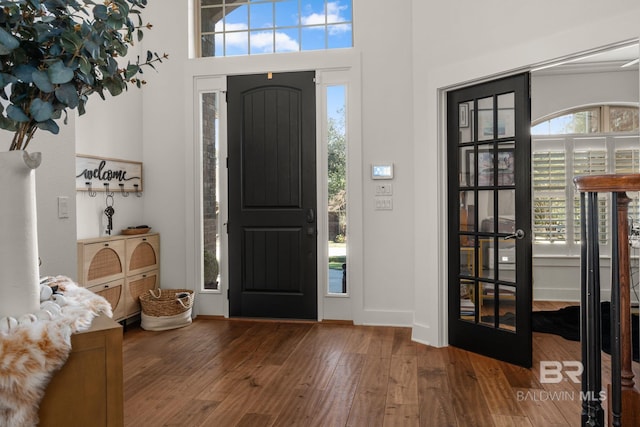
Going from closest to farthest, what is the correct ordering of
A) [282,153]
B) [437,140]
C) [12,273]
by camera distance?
[12,273], [437,140], [282,153]

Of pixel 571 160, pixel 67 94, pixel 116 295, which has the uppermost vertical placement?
pixel 571 160

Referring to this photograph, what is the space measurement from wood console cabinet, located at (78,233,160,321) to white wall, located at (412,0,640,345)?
8.46ft

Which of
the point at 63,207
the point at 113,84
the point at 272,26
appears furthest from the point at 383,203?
the point at 113,84

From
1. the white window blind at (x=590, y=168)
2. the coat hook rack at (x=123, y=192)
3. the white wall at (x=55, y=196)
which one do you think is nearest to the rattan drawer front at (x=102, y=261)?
the coat hook rack at (x=123, y=192)

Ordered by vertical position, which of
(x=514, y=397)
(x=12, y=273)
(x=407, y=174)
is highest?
(x=407, y=174)

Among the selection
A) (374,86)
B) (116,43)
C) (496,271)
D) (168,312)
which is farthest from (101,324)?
(374,86)

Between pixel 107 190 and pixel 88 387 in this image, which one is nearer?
pixel 88 387

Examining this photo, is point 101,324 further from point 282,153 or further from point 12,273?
point 282,153

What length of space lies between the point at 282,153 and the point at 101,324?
366cm

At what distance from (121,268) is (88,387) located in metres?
3.47

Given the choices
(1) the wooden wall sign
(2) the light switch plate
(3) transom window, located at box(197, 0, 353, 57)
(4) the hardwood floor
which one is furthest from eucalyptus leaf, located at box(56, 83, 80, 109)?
(3) transom window, located at box(197, 0, 353, 57)

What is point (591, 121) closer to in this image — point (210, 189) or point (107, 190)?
point (210, 189)

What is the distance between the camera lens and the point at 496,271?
3.55 m

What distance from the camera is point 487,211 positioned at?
3611 millimetres
